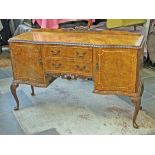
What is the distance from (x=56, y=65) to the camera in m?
2.15

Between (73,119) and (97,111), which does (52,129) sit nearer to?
(73,119)

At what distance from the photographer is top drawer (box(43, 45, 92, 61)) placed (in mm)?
2021

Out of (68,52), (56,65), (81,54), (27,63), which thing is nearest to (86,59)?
(81,54)

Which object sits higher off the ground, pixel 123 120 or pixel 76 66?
pixel 76 66

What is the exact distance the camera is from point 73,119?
2.32 metres

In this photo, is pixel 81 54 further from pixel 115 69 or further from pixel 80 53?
pixel 115 69

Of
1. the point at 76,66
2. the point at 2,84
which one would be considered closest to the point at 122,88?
the point at 76,66

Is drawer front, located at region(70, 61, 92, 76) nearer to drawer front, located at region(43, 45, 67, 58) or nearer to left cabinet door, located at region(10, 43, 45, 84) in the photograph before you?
drawer front, located at region(43, 45, 67, 58)

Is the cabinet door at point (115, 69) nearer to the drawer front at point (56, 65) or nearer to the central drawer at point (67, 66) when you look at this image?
the central drawer at point (67, 66)

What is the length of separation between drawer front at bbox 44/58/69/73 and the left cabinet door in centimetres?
6

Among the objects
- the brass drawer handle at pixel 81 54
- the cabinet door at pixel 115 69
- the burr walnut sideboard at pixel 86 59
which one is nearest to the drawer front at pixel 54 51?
the burr walnut sideboard at pixel 86 59

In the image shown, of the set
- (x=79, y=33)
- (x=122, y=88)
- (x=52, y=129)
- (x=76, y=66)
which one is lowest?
(x=52, y=129)

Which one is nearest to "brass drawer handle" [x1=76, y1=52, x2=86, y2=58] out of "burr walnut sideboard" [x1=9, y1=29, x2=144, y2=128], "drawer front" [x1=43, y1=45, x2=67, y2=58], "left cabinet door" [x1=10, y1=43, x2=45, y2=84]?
"burr walnut sideboard" [x1=9, y1=29, x2=144, y2=128]
